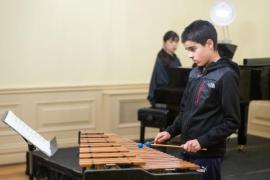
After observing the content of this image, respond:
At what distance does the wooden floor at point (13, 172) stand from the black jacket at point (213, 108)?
9.59ft

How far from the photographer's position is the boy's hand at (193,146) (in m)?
2.43

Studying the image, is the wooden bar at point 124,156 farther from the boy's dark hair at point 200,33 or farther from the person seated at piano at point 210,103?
the boy's dark hair at point 200,33

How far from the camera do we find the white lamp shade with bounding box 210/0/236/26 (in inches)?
269

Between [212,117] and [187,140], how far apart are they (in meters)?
0.22

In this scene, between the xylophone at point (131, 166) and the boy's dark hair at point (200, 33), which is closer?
the xylophone at point (131, 166)

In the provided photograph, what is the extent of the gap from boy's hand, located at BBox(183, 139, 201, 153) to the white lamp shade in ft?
15.5

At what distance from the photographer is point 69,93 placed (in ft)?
19.6

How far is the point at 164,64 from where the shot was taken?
19.6 feet

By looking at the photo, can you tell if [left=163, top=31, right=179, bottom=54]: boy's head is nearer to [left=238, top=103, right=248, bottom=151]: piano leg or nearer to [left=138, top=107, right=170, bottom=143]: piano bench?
[left=138, top=107, right=170, bottom=143]: piano bench

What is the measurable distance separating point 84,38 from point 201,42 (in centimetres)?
370

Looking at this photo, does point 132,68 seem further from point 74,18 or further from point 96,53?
point 74,18

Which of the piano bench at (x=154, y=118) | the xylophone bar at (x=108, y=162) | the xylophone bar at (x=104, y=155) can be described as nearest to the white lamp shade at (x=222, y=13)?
the piano bench at (x=154, y=118)

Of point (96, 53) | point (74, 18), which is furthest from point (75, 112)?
point (74, 18)

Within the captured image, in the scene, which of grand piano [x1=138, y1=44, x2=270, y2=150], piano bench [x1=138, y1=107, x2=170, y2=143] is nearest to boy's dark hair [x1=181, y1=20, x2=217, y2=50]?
grand piano [x1=138, y1=44, x2=270, y2=150]
